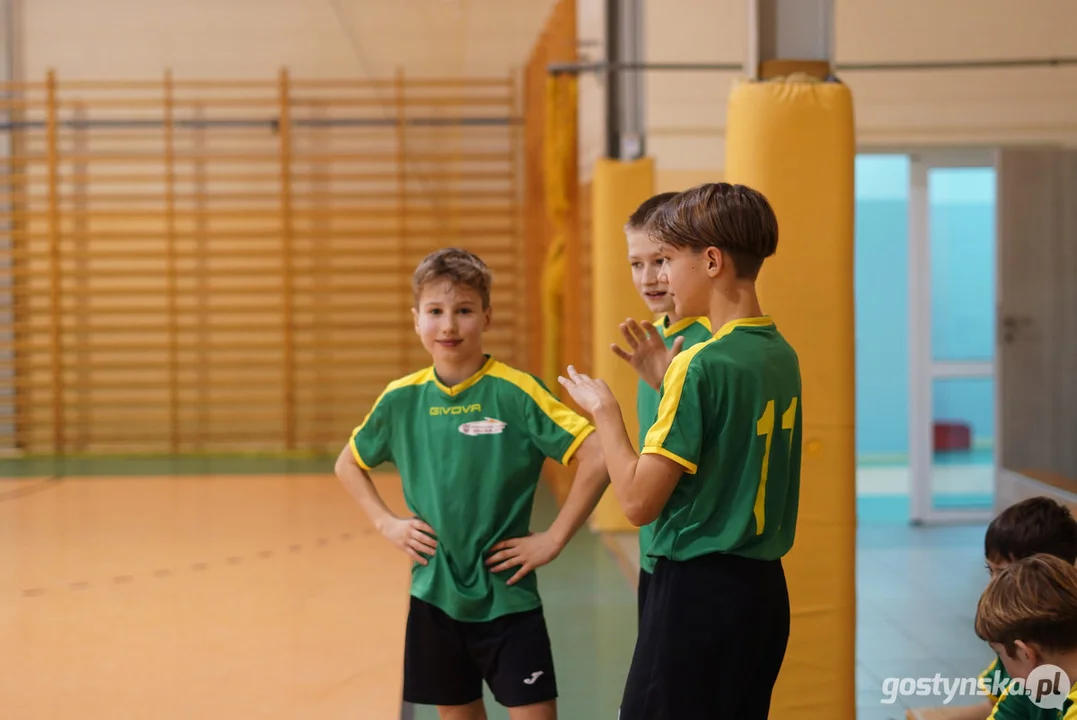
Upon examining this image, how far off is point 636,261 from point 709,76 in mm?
3700

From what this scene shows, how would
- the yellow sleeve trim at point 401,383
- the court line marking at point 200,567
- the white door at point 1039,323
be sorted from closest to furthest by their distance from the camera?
the yellow sleeve trim at point 401,383 → the court line marking at point 200,567 → the white door at point 1039,323

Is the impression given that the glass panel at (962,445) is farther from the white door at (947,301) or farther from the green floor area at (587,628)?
the green floor area at (587,628)

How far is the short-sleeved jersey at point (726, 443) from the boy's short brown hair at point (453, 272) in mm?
687

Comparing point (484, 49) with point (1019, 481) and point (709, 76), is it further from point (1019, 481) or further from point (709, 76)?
point (1019, 481)

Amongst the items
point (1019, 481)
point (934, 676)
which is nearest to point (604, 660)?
point (934, 676)

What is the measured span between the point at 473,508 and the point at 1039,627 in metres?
1.06

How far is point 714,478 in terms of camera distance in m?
1.74

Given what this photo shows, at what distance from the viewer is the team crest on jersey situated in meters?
2.27

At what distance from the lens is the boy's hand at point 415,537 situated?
2.25 m

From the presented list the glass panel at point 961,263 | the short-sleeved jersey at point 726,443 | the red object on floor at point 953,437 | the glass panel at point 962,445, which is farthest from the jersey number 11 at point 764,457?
the red object on floor at point 953,437

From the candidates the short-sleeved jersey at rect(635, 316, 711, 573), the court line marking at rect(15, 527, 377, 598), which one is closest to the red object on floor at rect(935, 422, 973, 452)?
the court line marking at rect(15, 527, 377, 598)

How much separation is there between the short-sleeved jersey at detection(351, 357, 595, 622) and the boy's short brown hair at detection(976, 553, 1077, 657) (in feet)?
2.72

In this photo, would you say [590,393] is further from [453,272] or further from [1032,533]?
[1032,533]

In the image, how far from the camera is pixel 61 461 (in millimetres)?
8781
